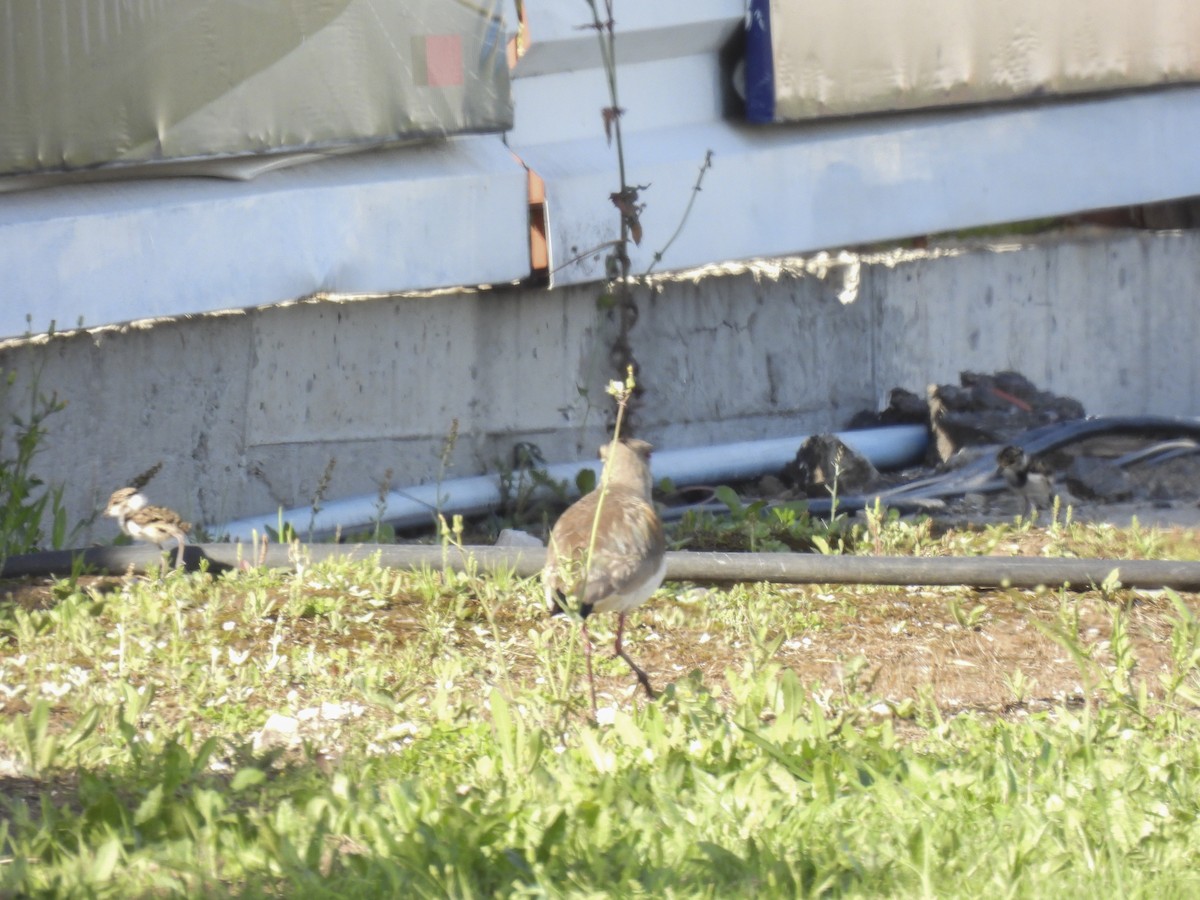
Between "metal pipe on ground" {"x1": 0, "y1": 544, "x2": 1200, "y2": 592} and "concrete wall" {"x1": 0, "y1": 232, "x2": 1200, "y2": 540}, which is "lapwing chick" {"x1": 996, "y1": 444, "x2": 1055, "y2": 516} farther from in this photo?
"metal pipe on ground" {"x1": 0, "y1": 544, "x2": 1200, "y2": 592}

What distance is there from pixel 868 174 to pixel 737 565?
3.97 metres

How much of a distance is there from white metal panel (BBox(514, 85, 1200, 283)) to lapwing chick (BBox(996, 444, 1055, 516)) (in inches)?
60.7

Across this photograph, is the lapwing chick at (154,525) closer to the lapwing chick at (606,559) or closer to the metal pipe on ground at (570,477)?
the metal pipe on ground at (570,477)

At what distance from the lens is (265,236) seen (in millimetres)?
6812

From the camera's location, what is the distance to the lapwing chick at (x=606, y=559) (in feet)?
13.4

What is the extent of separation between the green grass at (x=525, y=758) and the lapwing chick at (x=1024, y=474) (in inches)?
102

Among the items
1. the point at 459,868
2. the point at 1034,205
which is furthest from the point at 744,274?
the point at 459,868

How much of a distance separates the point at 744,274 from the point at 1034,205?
191 cm

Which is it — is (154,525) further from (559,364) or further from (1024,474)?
(1024,474)

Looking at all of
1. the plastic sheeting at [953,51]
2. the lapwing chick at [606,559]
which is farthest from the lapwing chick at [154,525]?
the plastic sheeting at [953,51]

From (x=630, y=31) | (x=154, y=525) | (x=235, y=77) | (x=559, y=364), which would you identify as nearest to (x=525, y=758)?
(x=154, y=525)

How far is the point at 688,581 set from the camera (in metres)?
5.52

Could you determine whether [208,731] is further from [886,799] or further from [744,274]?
[744,274]

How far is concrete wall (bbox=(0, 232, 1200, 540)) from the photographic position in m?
6.72
